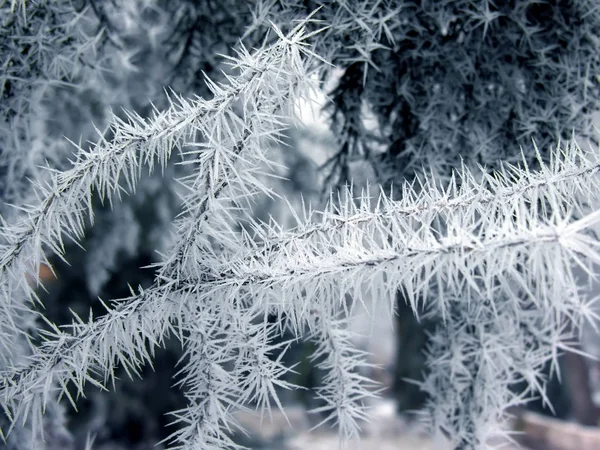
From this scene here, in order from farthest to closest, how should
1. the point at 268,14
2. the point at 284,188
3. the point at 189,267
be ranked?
1. the point at 284,188
2. the point at 268,14
3. the point at 189,267

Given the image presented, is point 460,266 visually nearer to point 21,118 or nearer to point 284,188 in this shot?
point 21,118

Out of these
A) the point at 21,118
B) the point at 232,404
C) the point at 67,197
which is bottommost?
the point at 232,404

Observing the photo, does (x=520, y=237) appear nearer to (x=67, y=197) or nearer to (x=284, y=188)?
(x=67, y=197)

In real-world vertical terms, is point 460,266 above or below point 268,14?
below

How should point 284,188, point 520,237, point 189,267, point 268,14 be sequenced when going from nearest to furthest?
point 520,237 < point 189,267 < point 268,14 < point 284,188

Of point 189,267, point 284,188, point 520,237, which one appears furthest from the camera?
point 284,188

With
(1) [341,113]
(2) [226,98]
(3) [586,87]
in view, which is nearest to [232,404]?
(2) [226,98]

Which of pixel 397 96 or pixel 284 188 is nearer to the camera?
pixel 397 96

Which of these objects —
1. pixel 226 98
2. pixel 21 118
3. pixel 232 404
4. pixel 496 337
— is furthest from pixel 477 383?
pixel 21 118

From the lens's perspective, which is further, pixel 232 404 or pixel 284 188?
pixel 284 188
